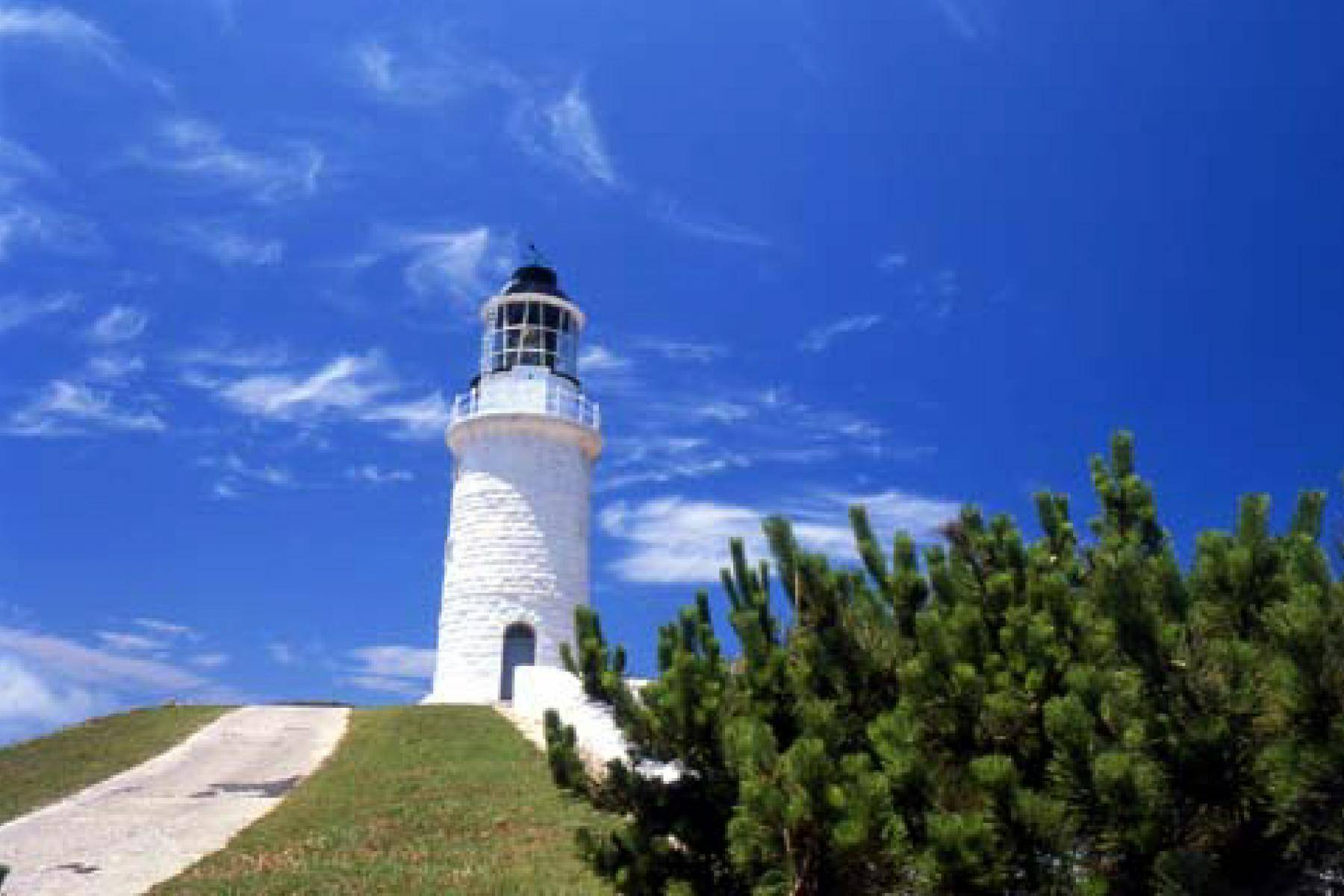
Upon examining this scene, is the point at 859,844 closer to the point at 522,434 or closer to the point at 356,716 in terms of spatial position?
the point at 356,716

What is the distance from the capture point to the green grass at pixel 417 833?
1041cm

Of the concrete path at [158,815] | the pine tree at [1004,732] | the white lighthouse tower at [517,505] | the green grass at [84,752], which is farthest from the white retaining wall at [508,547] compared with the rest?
the pine tree at [1004,732]

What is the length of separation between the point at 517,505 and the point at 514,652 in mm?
4101

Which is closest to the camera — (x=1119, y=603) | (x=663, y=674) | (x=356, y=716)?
(x=1119, y=603)

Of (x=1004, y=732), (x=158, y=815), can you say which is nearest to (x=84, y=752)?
(x=158, y=815)

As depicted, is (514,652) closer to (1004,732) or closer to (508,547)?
(508,547)

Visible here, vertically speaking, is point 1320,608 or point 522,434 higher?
point 522,434

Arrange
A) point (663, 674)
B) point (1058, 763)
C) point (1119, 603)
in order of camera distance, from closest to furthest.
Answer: point (1058, 763) < point (1119, 603) < point (663, 674)

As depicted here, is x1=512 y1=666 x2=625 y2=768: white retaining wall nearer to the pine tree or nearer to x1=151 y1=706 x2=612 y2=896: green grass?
x1=151 y1=706 x2=612 y2=896: green grass

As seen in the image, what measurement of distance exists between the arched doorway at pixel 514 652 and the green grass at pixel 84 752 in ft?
23.9

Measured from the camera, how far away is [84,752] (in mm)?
21422

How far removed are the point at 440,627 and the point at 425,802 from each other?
16.4 metres

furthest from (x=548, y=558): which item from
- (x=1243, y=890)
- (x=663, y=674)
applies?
(x=1243, y=890)

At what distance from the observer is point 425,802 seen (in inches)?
574
